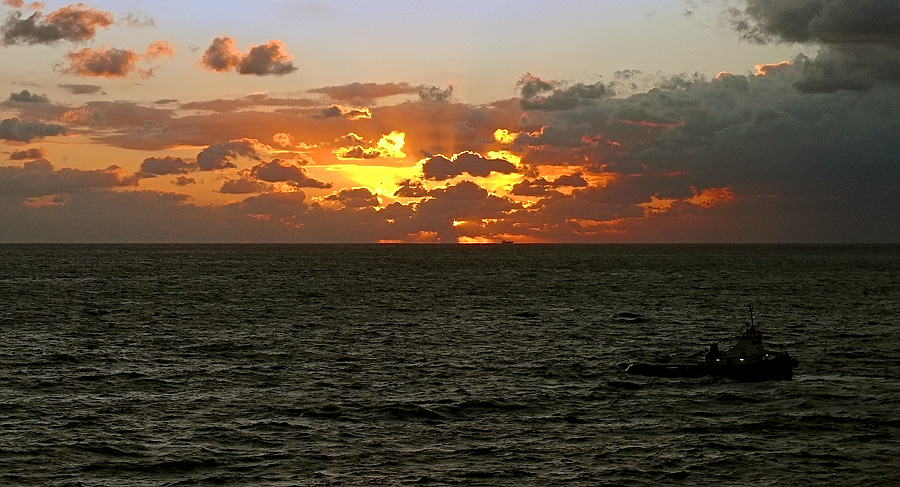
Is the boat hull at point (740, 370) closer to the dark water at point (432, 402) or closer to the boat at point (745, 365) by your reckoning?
the boat at point (745, 365)

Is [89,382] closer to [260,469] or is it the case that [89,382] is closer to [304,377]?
[304,377]

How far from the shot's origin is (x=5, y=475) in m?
37.7

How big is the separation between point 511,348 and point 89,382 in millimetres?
32895

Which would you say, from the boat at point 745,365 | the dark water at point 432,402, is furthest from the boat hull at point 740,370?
the dark water at point 432,402

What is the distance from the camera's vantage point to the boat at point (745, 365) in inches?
2296

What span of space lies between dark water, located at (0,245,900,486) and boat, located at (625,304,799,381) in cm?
113

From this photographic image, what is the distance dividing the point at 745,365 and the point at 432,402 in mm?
20374

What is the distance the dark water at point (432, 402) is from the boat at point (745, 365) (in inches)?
44.6

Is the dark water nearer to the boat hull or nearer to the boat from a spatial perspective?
the boat hull

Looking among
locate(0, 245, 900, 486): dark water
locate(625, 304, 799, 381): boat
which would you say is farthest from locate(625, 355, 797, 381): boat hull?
locate(0, 245, 900, 486): dark water

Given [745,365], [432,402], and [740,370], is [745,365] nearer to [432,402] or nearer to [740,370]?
[740,370]

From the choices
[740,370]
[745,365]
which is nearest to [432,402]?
[740,370]

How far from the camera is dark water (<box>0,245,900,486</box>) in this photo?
3903 centimetres

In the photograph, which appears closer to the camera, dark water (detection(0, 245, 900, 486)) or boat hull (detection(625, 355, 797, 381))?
dark water (detection(0, 245, 900, 486))
